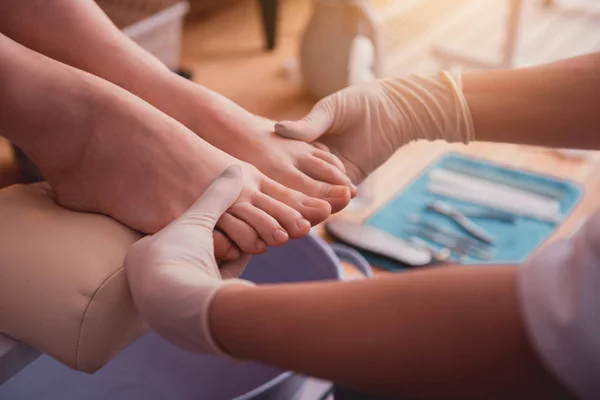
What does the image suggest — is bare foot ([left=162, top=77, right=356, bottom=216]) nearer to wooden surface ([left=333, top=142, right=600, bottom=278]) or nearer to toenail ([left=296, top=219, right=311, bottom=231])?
toenail ([left=296, top=219, right=311, bottom=231])

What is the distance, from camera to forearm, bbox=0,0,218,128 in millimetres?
813

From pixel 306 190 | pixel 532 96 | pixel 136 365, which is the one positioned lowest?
pixel 136 365

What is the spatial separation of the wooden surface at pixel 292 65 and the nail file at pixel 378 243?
194mm

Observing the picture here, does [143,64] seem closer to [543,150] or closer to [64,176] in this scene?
[64,176]

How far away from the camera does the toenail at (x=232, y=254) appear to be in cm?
72

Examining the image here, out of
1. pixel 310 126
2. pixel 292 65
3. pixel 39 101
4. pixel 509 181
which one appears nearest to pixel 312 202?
pixel 310 126

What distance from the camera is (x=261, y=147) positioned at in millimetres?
825

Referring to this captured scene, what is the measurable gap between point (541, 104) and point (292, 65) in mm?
1418

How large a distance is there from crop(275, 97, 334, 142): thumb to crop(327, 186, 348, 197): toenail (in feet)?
0.28

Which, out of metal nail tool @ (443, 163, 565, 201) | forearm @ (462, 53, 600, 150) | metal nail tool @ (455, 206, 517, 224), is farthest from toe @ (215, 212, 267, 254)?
metal nail tool @ (443, 163, 565, 201)

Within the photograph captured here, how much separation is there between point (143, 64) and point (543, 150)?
131cm

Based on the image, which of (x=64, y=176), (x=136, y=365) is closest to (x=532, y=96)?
(x=64, y=176)

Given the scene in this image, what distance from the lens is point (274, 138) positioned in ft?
2.76

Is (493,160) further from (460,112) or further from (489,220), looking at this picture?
(460,112)
